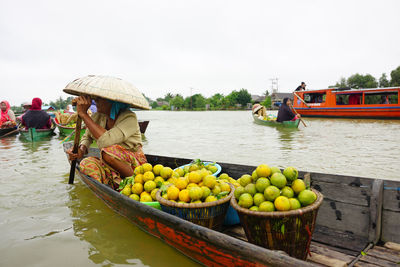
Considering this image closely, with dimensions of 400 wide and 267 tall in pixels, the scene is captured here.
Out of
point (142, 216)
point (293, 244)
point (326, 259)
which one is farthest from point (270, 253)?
point (142, 216)

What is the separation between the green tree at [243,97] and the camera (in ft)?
233

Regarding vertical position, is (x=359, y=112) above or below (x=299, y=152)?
above

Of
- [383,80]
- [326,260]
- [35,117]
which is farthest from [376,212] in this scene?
[383,80]

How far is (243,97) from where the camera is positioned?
71.1 metres

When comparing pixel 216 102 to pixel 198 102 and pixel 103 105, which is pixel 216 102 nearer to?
pixel 198 102

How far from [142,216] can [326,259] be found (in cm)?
166

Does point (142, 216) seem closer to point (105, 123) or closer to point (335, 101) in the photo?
point (105, 123)

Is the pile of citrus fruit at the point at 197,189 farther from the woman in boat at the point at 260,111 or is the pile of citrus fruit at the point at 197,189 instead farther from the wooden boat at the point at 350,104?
the wooden boat at the point at 350,104

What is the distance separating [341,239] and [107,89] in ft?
9.28

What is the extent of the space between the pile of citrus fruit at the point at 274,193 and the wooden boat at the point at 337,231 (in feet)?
1.23

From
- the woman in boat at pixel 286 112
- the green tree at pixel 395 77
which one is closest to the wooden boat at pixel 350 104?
the woman in boat at pixel 286 112

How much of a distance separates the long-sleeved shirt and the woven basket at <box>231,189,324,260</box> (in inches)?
72.2

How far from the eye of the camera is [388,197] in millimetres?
2059

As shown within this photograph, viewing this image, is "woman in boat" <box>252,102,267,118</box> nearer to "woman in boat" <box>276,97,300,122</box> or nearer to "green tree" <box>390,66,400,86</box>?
"woman in boat" <box>276,97,300,122</box>
